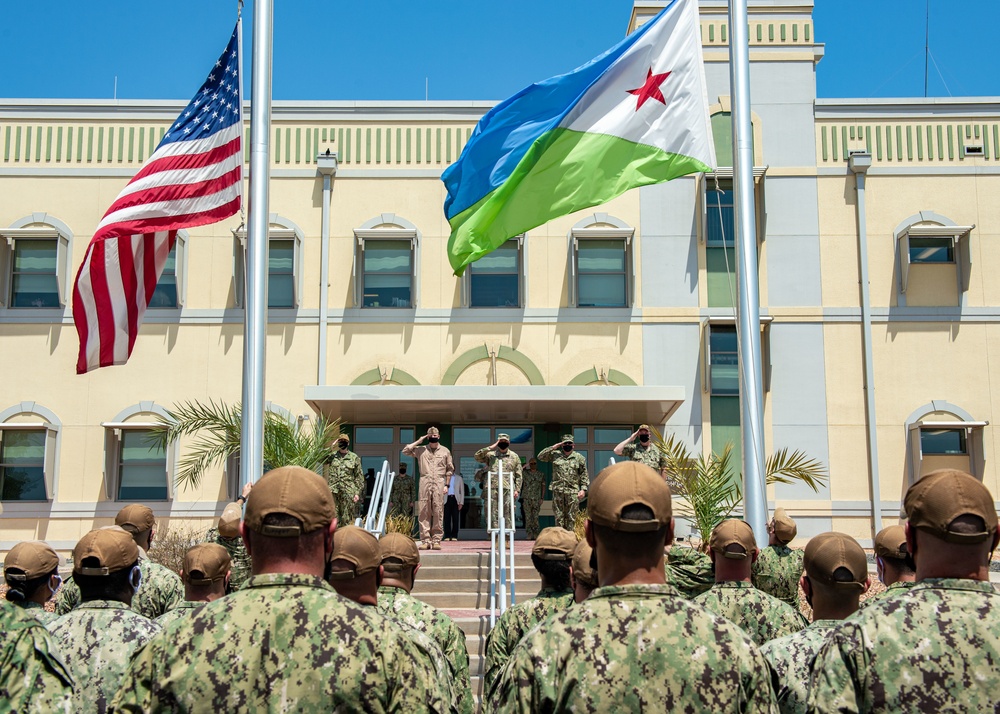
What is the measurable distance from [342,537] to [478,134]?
7228 mm

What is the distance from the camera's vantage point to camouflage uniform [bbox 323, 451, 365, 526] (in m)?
15.9

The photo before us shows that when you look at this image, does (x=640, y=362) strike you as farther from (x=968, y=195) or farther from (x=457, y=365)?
(x=968, y=195)

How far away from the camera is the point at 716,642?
10.2ft

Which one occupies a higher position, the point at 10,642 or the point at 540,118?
the point at 540,118

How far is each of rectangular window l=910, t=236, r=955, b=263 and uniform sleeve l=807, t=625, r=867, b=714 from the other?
20.2 metres

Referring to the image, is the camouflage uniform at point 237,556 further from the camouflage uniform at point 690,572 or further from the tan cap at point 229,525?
the camouflage uniform at point 690,572

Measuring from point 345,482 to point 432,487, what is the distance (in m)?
2.01

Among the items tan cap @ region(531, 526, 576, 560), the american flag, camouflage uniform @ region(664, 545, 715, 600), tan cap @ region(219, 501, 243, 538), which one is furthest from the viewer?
the american flag

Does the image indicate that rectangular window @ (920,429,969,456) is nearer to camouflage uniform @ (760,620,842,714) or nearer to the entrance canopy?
the entrance canopy

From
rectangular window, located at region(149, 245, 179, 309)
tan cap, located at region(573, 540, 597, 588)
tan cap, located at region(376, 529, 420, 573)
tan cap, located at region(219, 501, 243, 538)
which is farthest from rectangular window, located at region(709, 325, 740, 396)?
tan cap, located at region(573, 540, 597, 588)

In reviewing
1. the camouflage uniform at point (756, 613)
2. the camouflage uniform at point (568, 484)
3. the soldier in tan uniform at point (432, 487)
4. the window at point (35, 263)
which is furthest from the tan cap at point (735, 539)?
the window at point (35, 263)

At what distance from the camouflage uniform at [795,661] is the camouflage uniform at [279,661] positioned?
173 cm

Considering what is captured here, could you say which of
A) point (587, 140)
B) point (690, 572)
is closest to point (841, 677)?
point (690, 572)

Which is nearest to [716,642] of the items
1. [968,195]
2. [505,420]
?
[505,420]
